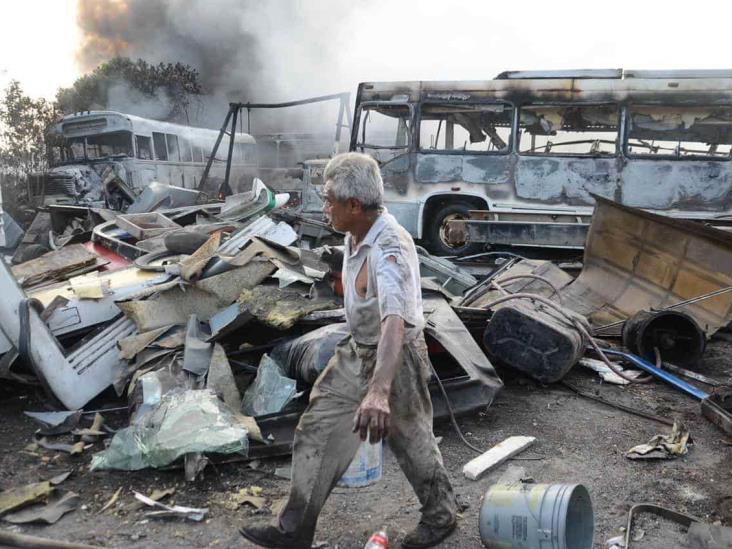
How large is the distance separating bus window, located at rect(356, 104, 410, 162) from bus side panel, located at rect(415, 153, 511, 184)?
43 centimetres

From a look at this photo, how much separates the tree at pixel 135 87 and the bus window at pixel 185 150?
29.4 ft

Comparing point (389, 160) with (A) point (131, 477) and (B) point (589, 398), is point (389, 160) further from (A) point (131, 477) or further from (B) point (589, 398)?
(A) point (131, 477)

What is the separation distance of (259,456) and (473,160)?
6699mm

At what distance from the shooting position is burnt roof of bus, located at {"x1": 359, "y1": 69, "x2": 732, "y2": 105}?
26.8 feet

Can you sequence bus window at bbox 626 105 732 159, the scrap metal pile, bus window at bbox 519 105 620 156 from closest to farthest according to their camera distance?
the scrap metal pile < bus window at bbox 626 105 732 159 < bus window at bbox 519 105 620 156

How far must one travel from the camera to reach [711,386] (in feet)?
16.6

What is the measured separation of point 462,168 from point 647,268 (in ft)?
11.7

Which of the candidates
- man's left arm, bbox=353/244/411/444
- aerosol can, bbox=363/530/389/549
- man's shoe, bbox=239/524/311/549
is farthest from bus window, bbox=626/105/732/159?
man's shoe, bbox=239/524/311/549

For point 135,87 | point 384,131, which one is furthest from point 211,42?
point 384,131

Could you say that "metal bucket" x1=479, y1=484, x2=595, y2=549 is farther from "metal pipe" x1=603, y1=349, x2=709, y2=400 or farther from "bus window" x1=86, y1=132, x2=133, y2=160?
"bus window" x1=86, y1=132, x2=133, y2=160

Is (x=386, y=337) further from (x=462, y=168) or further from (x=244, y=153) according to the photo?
(x=244, y=153)

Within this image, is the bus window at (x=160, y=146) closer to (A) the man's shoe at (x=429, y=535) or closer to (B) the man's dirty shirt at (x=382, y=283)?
(B) the man's dirty shirt at (x=382, y=283)

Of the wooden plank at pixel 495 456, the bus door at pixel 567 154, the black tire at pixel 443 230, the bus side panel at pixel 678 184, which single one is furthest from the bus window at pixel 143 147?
the wooden plank at pixel 495 456

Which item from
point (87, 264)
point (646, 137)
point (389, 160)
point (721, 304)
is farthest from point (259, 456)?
point (646, 137)
